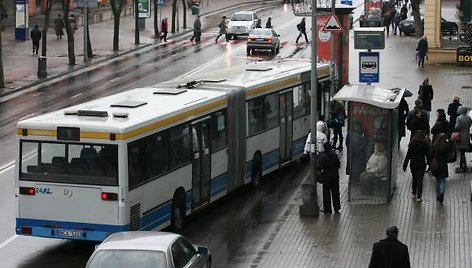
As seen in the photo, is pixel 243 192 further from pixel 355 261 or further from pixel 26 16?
pixel 26 16

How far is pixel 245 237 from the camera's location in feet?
72.8

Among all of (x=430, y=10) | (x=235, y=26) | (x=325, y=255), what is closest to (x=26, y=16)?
(x=235, y=26)

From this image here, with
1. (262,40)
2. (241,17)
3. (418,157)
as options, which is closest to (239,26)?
(241,17)

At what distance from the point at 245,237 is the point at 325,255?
2215mm

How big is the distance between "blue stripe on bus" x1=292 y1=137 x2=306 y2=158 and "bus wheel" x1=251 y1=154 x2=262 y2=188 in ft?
7.45

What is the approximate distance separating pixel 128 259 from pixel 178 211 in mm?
6731

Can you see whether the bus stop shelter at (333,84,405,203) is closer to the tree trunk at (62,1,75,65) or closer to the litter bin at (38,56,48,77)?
the litter bin at (38,56,48,77)

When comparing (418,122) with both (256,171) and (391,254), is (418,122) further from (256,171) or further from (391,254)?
(391,254)

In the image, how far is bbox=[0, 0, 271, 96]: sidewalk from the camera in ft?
167

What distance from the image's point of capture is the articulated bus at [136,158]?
20234mm

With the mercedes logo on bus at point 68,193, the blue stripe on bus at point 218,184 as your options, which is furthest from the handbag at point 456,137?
the mercedes logo on bus at point 68,193

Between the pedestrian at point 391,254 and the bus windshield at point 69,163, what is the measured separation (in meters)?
5.88

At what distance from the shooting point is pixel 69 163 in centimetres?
2050

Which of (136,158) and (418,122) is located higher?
(136,158)
